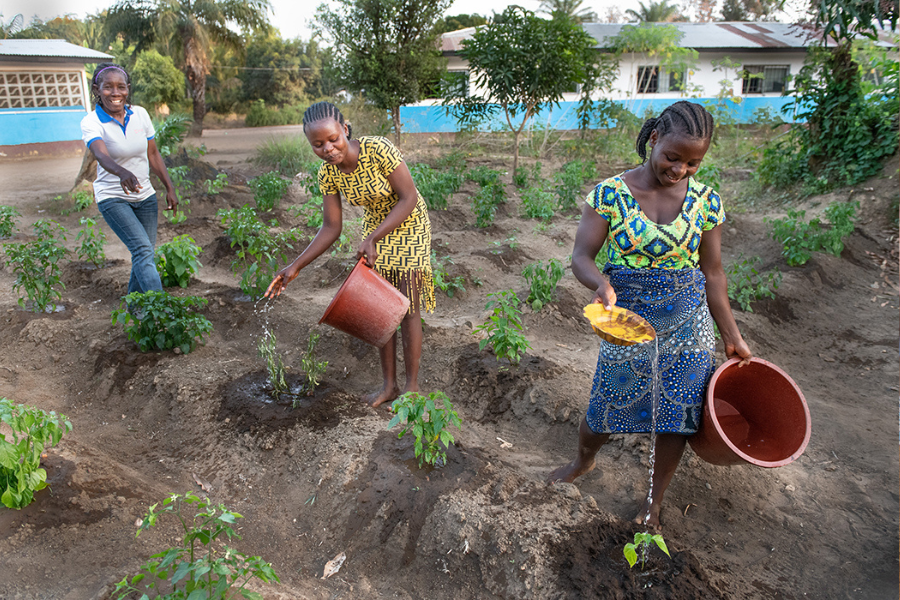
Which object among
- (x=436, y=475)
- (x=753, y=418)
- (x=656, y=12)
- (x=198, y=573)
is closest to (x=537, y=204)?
(x=753, y=418)

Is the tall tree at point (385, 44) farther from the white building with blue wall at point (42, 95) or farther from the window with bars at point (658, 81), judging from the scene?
the window with bars at point (658, 81)

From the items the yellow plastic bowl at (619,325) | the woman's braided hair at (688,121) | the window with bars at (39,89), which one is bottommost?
the yellow plastic bowl at (619,325)

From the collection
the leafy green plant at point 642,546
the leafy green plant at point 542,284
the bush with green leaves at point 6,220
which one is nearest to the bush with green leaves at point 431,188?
the leafy green plant at point 542,284

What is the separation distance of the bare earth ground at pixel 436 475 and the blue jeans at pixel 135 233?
1.29ft

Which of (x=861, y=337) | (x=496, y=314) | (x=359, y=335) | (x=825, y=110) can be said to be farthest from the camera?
(x=825, y=110)

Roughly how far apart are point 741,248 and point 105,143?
18.7ft

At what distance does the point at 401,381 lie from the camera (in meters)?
3.44

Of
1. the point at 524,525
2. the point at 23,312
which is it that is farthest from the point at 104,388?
the point at 524,525

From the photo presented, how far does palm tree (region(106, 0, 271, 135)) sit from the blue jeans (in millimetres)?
19192

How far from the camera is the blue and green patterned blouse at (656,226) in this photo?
1.94 m

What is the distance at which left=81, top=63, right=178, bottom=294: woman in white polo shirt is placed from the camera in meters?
3.49

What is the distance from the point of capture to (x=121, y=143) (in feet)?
11.8

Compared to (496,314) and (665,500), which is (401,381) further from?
(665,500)

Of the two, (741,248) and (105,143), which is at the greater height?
(105,143)
